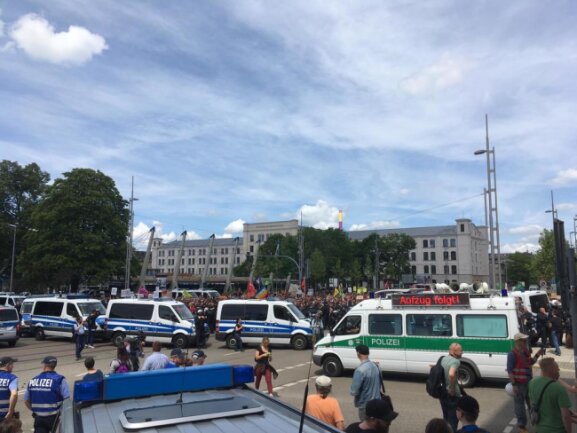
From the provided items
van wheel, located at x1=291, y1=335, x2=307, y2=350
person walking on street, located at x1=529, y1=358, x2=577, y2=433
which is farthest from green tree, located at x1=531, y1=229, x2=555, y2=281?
person walking on street, located at x1=529, y1=358, x2=577, y2=433

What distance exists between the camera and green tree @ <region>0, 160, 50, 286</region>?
167ft

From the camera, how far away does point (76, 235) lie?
43.0 metres

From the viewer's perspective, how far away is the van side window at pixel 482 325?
42.3ft

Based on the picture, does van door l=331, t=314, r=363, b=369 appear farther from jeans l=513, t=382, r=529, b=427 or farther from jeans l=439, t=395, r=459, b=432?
jeans l=439, t=395, r=459, b=432

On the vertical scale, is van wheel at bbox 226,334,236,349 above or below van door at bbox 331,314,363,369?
below

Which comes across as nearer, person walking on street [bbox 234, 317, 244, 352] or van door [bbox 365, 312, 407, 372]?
Result: van door [bbox 365, 312, 407, 372]

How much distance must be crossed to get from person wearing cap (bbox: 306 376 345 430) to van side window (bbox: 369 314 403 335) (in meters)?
8.62

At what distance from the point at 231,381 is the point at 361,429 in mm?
1419

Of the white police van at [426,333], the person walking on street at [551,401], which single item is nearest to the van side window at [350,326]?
the white police van at [426,333]

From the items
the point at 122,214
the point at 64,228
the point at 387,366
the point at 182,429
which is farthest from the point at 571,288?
the point at 122,214

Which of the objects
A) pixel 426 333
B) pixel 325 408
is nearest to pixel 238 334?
pixel 426 333

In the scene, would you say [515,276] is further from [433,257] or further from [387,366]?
[387,366]

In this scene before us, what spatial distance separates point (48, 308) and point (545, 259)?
4875 centimetres

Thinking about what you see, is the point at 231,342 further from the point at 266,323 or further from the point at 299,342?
the point at 299,342
